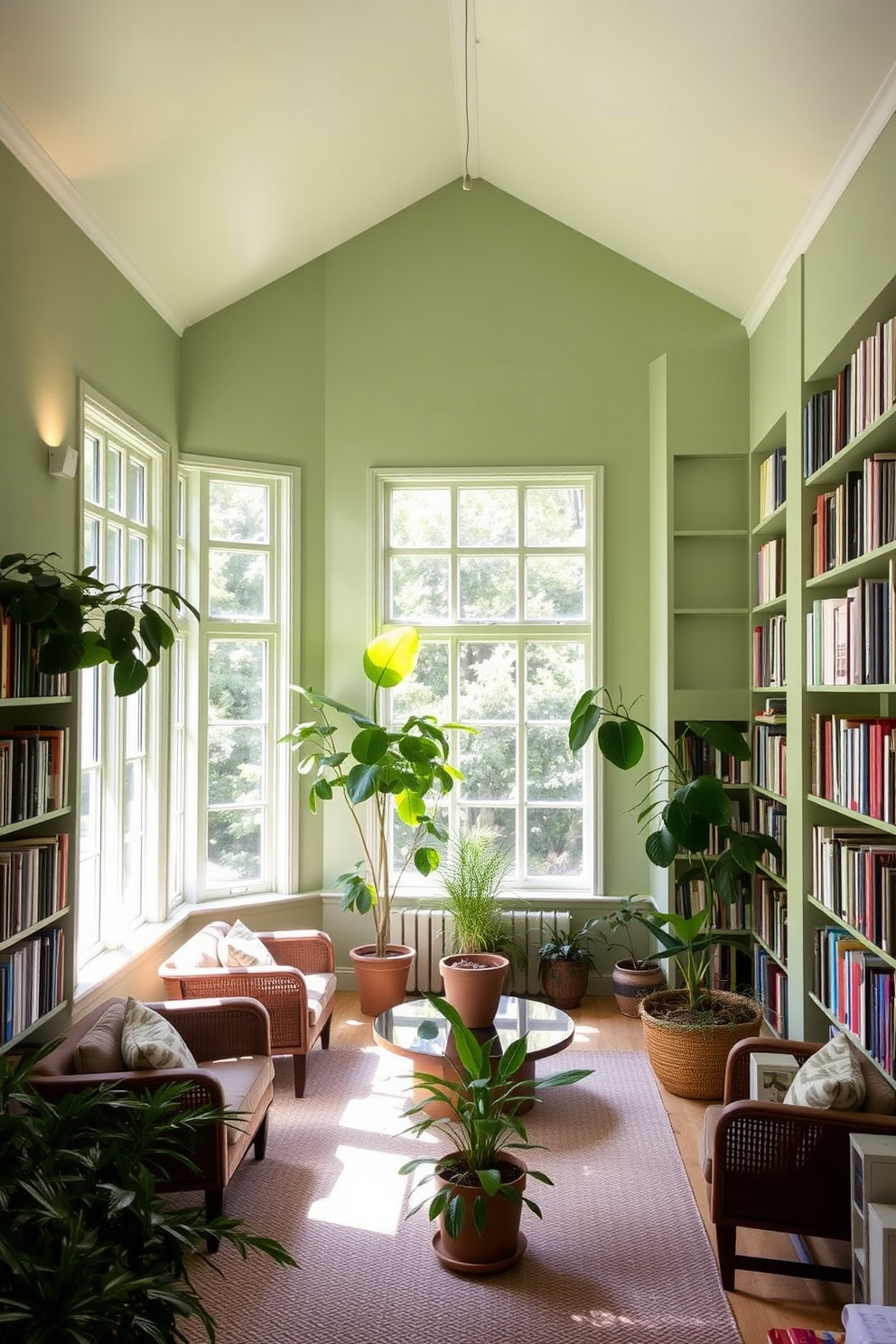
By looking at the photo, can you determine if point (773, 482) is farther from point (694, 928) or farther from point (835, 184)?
point (694, 928)

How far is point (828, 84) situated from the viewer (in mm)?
3529

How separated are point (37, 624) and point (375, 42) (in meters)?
2.94

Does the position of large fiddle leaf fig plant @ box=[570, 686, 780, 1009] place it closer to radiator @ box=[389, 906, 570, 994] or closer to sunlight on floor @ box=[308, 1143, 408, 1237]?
radiator @ box=[389, 906, 570, 994]

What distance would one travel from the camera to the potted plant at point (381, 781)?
5.32 m

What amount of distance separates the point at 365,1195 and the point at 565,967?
2.31 meters

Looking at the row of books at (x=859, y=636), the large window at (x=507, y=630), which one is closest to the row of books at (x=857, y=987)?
the row of books at (x=859, y=636)

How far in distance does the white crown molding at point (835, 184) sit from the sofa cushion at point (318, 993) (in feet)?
13.1

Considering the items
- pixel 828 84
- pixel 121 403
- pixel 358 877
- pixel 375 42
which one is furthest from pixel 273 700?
pixel 828 84

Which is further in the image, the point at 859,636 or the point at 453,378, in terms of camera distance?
the point at 453,378

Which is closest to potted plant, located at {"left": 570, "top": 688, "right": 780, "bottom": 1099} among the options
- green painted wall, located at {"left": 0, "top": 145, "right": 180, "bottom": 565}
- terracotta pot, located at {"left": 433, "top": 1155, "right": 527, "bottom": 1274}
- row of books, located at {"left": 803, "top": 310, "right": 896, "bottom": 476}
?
row of books, located at {"left": 803, "top": 310, "right": 896, "bottom": 476}

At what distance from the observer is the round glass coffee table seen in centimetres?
410

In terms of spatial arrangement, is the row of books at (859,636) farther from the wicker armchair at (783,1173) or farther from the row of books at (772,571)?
the wicker armchair at (783,1173)

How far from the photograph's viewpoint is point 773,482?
16.9 ft

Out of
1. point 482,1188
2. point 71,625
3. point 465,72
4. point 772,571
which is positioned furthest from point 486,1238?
point 465,72
